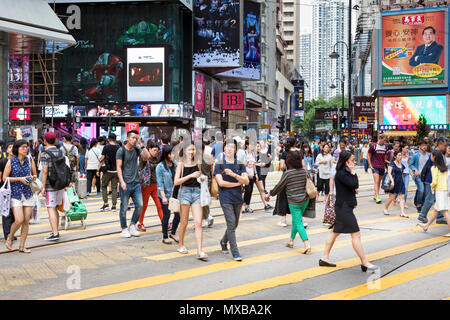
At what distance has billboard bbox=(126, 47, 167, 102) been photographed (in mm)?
42469

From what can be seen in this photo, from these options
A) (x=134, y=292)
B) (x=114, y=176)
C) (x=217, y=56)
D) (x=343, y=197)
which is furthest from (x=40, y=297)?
(x=217, y=56)

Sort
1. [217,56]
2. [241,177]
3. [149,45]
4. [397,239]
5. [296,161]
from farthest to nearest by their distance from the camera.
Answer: [217,56] < [149,45] < [397,239] < [296,161] < [241,177]

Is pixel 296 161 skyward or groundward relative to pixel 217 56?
Result: groundward

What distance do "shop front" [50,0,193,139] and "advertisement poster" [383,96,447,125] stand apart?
3654 cm

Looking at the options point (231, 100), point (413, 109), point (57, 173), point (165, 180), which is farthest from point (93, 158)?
point (413, 109)

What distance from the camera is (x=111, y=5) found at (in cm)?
4338

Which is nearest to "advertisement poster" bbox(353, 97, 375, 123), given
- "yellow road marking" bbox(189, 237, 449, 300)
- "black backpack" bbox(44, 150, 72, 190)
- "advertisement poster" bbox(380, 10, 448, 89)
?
"advertisement poster" bbox(380, 10, 448, 89)

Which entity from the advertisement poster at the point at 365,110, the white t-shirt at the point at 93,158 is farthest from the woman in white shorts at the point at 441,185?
the advertisement poster at the point at 365,110

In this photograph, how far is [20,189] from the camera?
366 inches

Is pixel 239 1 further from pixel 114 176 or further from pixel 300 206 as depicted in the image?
pixel 300 206

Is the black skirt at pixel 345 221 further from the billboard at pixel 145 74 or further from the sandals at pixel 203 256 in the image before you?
the billboard at pixel 145 74

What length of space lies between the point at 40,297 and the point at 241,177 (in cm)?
331

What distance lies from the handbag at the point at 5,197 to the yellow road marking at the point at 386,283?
5.36 metres

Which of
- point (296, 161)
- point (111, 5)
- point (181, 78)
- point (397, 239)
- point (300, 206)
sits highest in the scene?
A: point (111, 5)
